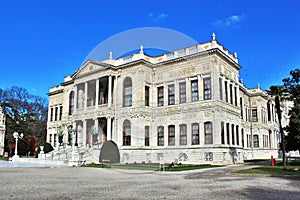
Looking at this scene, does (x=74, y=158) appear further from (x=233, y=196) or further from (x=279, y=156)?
(x=279, y=156)

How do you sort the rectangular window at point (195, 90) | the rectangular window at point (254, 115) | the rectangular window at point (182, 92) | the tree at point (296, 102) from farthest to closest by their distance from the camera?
the rectangular window at point (254, 115)
the rectangular window at point (182, 92)
the rectangular window at point (195, 90)
the tree at point (296, 102)

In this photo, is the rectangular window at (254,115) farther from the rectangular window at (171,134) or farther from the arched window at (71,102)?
the arched window at (71,102)

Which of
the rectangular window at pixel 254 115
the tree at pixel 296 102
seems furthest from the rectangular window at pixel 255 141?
the tree at pixel 296 102

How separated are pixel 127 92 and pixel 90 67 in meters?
6.99

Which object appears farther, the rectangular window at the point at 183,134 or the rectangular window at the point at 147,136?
the rectangular window at the point at 147,136

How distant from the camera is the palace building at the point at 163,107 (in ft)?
96.5

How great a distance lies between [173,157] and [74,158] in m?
10.4

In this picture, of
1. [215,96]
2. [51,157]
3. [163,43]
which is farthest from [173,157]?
[163,43]

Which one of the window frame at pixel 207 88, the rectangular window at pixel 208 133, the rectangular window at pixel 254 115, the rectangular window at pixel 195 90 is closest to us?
the rectangular window at pixel 208 133

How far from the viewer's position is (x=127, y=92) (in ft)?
113

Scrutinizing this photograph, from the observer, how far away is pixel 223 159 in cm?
2816

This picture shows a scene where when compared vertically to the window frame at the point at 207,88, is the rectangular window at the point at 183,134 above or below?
below

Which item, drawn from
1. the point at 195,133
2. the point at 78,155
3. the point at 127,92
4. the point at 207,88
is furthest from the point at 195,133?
the point at 78,155

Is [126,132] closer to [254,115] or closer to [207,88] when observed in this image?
[207,88]
